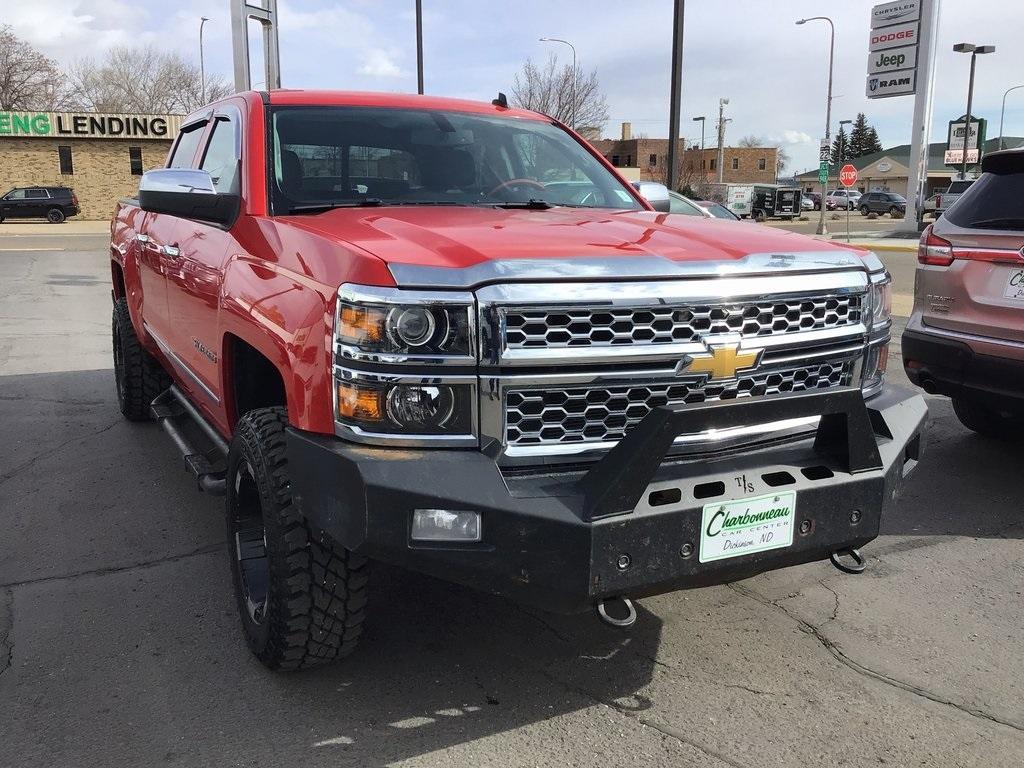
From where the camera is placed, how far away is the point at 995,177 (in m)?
4.96

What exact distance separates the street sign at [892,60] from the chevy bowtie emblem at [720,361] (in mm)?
32676

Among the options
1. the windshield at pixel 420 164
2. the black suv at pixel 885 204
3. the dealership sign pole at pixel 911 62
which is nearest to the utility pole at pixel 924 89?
the dealership sign pole at pixel 911 62

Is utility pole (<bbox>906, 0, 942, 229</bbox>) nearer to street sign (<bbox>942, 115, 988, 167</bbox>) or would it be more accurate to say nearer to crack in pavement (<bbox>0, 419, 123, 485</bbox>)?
Answer: street sign (<bbox>942, 115, 988, 167</bbox>)

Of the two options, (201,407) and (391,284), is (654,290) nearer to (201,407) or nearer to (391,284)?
(391,284)

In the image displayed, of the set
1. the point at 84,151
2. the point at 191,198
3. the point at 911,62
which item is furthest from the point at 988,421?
the point at 84,151

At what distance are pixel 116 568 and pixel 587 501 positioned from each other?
8.00 feet

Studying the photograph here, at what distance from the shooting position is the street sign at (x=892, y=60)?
3078 centimetres

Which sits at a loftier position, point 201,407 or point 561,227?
point 561,227

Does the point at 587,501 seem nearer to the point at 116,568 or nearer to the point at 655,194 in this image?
the point at 116,568

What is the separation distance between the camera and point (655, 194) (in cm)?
449

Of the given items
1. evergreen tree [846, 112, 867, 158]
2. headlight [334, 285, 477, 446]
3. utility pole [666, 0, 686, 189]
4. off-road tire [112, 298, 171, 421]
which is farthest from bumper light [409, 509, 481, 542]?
evergreen tree [846, 112, 867, 158]

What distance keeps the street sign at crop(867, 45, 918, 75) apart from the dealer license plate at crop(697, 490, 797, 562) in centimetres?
3286

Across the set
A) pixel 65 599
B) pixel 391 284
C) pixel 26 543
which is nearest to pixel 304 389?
pixel 391 284

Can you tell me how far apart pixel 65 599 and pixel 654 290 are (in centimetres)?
259
